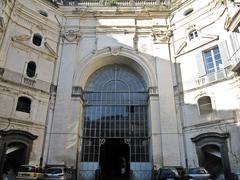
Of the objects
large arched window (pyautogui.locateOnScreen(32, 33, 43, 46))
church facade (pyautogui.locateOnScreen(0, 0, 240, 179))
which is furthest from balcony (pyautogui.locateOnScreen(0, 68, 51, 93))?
large arched window (pyautogui.locateOnScreen(32, 33, 43, 46))

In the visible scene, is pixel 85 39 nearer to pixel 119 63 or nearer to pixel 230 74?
pixel 119 63

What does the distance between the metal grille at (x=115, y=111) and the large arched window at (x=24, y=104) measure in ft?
15.1

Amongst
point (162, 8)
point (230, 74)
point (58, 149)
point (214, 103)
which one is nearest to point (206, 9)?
point (162, 8)

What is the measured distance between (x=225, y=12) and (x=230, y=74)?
4.91 m

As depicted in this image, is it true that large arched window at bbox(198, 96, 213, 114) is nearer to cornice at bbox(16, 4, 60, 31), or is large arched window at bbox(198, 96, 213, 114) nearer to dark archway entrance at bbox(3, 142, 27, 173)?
dark archway entrance at bbox(3, 142, 27, 173)

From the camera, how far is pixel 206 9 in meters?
18.9

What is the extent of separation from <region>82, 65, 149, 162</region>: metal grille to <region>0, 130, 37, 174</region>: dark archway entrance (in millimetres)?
4304

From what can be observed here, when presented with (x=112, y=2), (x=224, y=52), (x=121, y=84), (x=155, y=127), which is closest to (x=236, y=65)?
(x=224, y=52)

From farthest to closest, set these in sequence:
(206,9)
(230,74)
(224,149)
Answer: (206,9) < (230,74) < (224,149)

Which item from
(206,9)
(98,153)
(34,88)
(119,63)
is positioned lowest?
(98,153)

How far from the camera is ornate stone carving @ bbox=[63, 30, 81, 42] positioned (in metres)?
20.7

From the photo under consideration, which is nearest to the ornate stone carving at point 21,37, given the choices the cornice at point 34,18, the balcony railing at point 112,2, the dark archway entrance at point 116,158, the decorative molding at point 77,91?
the cornice at point 34,18

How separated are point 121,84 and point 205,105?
726cm

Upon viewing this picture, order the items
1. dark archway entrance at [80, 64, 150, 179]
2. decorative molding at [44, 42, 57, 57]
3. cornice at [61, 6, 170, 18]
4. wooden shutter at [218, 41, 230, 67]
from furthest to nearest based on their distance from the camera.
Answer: cornice at [61, 6, 170, 18] → decorative molding at [44, 42, 57, 57] → dark archway entrance at [80, 64, 150, 179] → wooden shutter at [218, 41, 230, 67]
